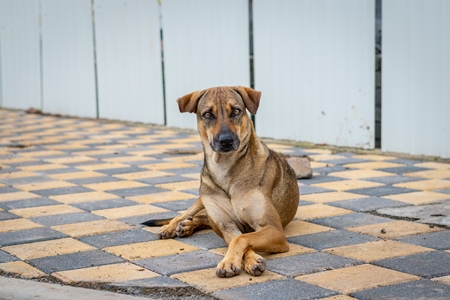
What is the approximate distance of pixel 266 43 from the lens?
929 centimetres

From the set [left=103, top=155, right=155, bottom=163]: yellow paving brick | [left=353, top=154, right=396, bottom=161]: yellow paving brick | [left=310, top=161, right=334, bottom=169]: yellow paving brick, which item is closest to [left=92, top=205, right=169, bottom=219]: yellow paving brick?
[left=310, top=161, right=334, bottom=169]: yellow paving brick

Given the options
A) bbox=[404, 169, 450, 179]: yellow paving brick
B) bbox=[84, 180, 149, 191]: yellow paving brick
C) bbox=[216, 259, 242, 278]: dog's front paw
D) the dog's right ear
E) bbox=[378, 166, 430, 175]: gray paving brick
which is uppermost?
the dog's right ear

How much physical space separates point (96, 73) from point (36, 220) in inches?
292

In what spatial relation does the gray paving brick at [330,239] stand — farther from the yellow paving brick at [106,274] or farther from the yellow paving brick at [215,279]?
the yellow paving brick at [106,274]

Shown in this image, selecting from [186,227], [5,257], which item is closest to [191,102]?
[186,227]

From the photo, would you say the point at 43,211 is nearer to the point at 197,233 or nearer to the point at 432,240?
the point at 197,233

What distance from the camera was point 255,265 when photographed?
12.6 ft

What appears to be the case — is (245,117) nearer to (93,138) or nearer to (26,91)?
(93,138)

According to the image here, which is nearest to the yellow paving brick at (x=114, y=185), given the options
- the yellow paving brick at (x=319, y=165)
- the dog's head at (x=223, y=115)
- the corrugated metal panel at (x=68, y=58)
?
the yellow paving brick at (x=319, y=165)

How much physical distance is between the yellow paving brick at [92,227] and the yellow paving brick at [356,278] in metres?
1.58

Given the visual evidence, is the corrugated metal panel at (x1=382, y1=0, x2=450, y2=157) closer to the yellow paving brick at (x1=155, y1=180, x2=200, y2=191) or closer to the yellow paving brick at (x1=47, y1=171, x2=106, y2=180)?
the yellow paving brick at (x1=155, y1=180, x2=200, y2=191)

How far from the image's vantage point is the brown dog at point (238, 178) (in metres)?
4.31

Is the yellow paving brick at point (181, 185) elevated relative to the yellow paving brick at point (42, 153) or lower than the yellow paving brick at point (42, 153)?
lower

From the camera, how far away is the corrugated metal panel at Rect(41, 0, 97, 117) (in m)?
12.6
